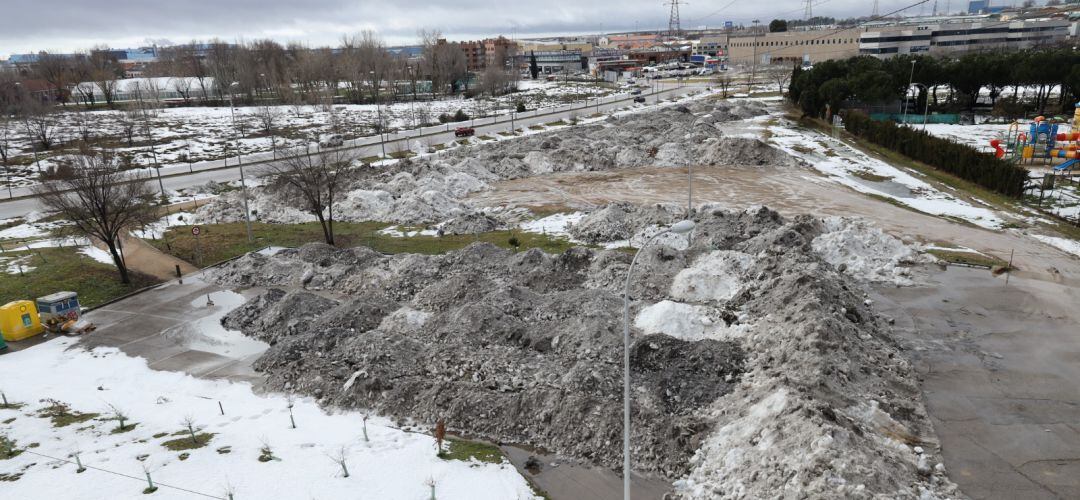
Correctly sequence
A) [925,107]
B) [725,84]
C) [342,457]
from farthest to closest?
1. [725,84]
2. [925,107]
3. [342,457]

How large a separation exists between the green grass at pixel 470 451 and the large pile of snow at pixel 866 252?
19.9 meters

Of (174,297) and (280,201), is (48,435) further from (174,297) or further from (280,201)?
(280,201)

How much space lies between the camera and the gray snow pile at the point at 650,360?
47.8 ft

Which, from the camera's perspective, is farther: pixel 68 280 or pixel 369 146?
pixel 369 146

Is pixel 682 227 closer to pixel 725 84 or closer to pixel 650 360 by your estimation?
pixel 650 360

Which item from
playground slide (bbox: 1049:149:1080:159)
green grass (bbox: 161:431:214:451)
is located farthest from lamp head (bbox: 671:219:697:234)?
playground slide (bbox: 1049:149:1080:159)

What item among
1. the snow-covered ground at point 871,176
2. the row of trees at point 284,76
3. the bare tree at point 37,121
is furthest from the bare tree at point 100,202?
the row of trees at point 284,76

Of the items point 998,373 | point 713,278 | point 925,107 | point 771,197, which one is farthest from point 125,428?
point 925,107

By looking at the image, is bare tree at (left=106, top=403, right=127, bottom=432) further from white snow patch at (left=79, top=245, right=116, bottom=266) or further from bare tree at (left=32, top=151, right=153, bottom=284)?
white snow patch at (left=79, top=245, right=116, bottom=266)

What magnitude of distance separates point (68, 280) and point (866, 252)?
39150 mm

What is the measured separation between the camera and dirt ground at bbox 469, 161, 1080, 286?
30777 millimetres

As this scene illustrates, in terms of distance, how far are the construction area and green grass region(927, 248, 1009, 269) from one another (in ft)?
0.54

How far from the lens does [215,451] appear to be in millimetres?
16438

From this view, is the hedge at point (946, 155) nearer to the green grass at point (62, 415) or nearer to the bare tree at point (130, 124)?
the green grass at point (62, 415)
